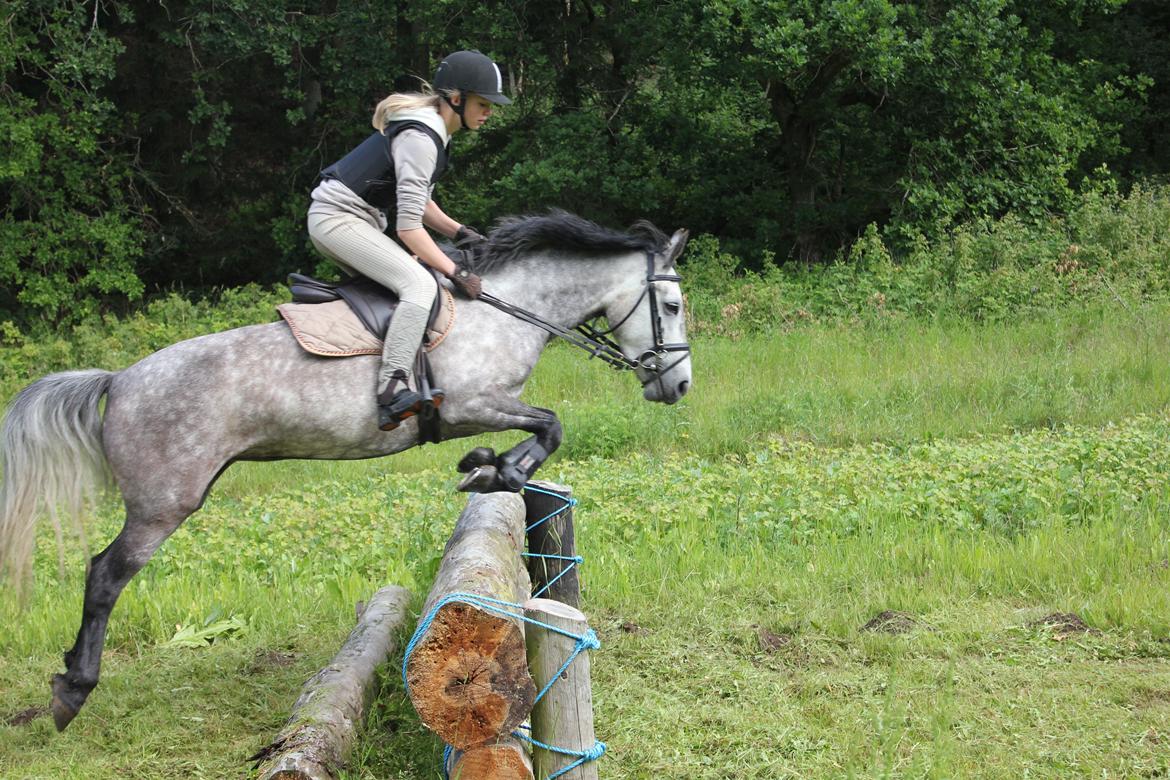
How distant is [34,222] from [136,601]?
1391 centimetres

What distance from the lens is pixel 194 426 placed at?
4.75 meters

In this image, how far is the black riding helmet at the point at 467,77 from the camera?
4.96 meters

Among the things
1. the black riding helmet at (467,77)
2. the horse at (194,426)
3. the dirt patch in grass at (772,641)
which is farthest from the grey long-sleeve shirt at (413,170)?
the dirt patch in grass at (772,641)

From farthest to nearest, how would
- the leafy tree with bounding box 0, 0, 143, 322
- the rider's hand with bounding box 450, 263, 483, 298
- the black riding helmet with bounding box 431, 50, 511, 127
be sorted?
1. the leafy tree with bounding box 0, 0, 143, 322
2. the rider's hand with bounding box 450, 263, 483, 298
3. the black riding helmet with bounding box 431, 50, 511, 127

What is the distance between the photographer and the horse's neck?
214 inches

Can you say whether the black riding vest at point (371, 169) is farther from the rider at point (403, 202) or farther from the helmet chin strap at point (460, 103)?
the helmet chin strap at point (460, 103)

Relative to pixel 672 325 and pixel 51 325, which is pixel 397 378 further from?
pixel 51 325

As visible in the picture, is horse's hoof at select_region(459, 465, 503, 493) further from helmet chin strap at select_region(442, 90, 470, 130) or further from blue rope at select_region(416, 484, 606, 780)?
helmet chin strap at select_region(442, 90, 470, 130)

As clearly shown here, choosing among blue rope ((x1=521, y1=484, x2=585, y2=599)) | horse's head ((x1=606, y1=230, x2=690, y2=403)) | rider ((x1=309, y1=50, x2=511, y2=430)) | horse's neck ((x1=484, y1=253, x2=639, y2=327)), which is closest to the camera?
rider ((x1=309, y1=50, x2=511, y2=430))

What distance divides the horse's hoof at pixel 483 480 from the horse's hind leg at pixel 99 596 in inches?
52.7

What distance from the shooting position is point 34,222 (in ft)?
58.9

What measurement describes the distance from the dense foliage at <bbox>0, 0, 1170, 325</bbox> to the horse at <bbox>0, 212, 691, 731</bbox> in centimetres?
1152

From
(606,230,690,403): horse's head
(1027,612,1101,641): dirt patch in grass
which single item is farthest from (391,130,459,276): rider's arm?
(1027,612,1101,641): dirt patch in grass

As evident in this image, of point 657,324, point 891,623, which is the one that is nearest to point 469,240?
point 657,324
